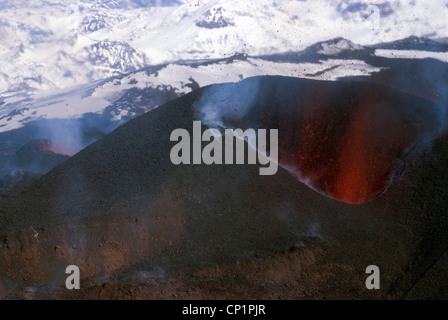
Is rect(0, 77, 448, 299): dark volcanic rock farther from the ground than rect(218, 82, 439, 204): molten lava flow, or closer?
closer

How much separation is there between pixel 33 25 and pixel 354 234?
72.9 meters

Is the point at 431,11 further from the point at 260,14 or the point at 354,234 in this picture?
the point at 354,234

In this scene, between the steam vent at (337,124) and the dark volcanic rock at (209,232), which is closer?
the dark volcanic rock at (209,232)

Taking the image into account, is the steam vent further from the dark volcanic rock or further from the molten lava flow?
the dark volcanic rock

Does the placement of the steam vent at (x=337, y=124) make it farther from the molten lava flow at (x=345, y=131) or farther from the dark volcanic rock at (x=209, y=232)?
the dark volcanic rock at (x=209, y=232)

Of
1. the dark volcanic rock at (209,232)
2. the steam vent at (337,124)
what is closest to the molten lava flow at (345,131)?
the steam vent at (337,124)

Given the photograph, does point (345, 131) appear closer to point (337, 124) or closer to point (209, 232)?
point (337, 124)

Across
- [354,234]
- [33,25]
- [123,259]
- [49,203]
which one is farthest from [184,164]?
[33,25]

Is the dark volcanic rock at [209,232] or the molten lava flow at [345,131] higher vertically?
the molten lava flow at [345,131]

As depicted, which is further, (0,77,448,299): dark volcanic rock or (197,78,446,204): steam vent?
(197,78,446,204): steam vent

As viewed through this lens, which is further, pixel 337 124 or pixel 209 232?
pixel 337 124

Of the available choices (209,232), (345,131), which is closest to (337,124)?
(345,131)

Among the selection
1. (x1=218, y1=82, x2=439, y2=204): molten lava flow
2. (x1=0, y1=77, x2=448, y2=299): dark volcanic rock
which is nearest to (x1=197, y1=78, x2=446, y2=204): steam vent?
(x1=218, y1=82, x2=439, y2=204): molten lava flow

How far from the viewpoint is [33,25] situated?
234ft
